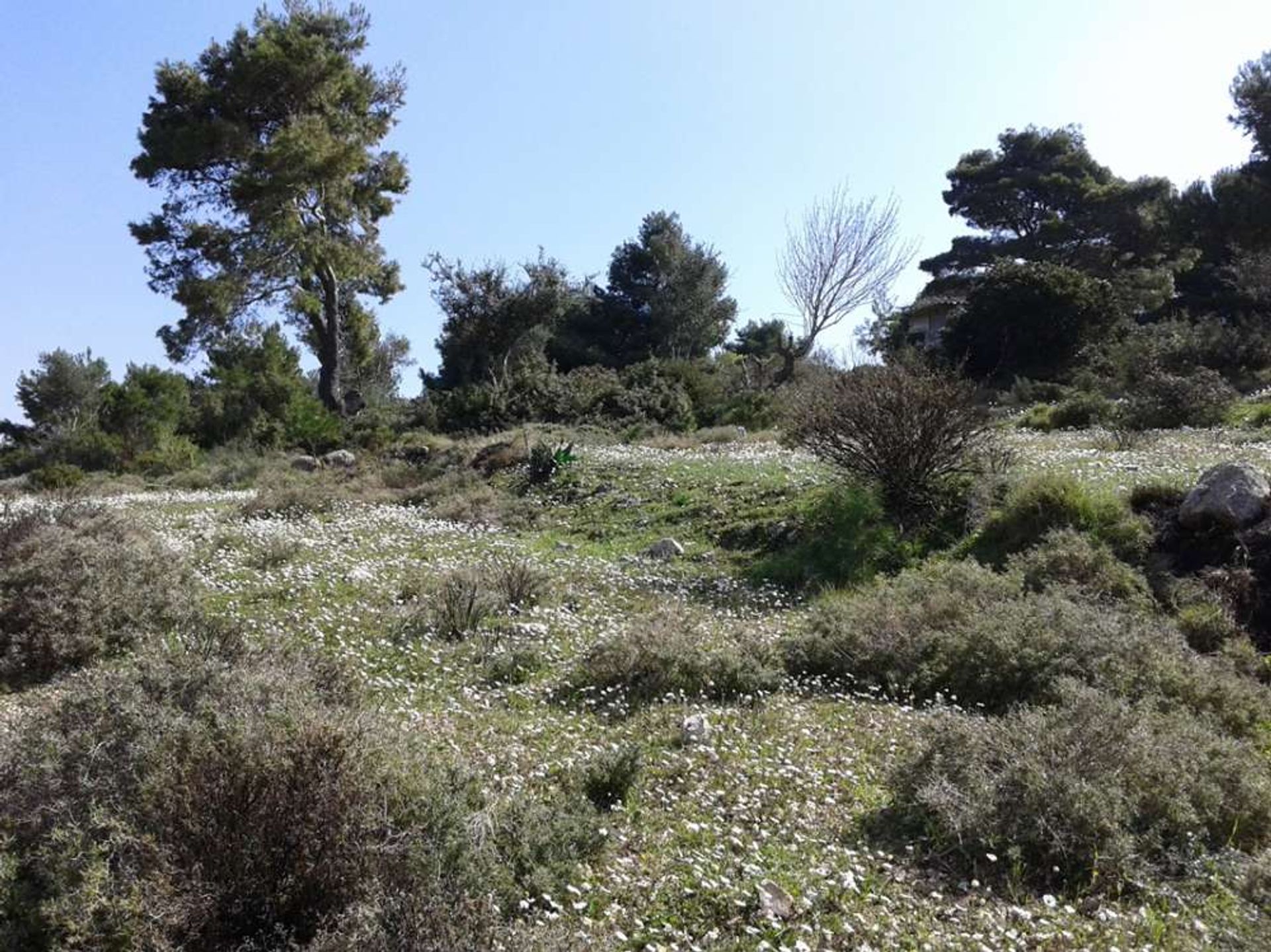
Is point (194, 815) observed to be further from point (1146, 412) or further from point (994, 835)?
point (1146, 412)

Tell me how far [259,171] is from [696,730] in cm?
2495

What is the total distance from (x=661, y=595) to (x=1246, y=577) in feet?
15.9

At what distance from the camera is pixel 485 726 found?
215 inches

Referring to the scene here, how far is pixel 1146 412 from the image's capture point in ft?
51.3

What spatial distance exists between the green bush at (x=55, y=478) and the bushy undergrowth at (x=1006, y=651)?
18084 mm

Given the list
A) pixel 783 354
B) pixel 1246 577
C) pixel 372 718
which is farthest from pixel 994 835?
pixel 783 354

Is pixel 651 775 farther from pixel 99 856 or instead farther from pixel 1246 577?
pixel 1246 577

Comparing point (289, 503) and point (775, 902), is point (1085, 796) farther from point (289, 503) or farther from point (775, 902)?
Result: point (289, 503)

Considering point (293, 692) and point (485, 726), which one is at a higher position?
point (293, 692)

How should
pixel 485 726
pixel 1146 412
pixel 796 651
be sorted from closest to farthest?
pixel 485 726 < pixel 796 651 < pixel 1146 412

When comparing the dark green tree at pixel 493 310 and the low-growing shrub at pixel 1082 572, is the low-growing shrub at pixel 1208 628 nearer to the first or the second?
the low-growing shrub at pixel 1082 572

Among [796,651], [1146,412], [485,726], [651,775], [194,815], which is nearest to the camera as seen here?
[194,815]

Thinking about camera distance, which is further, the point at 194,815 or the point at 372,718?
the point at 372,718

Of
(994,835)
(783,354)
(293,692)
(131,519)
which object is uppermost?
(783,354)
